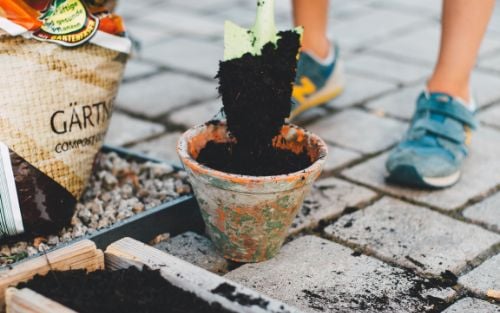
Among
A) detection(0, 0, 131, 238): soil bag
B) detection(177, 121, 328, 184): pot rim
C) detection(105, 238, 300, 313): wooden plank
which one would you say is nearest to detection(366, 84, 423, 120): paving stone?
detection(177, 121, 328, 184): pot rim

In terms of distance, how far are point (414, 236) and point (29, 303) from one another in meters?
1.07

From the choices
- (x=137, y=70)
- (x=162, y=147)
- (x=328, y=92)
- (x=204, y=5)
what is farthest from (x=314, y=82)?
(x=204, y=5)

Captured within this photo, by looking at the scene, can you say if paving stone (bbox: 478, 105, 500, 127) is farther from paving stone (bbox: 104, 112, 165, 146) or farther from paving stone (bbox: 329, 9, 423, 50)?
paving stone (bbox: 104, 112, 165, 146)

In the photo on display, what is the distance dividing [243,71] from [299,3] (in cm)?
110

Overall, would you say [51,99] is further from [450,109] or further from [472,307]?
[450,109]

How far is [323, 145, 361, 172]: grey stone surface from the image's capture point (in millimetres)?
2365

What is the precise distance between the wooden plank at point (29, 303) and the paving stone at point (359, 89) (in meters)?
1.82

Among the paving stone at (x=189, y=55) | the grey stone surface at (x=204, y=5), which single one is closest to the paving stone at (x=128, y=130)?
the paving stone at (x=189, y=55)

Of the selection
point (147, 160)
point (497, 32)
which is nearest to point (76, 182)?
point (147, 160)

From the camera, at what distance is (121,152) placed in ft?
7.36

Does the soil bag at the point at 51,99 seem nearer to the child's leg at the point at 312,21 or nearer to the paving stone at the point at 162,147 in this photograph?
the paving stone at the point at 162,147

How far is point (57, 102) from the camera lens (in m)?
1.69

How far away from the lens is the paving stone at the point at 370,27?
3756mm

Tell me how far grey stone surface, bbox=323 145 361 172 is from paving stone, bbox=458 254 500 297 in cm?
71
